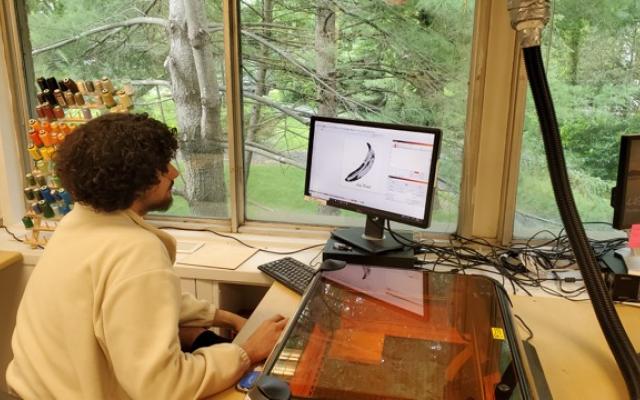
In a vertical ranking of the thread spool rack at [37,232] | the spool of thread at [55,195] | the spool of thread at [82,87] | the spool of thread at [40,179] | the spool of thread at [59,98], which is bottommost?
the thread spool rack at [37,232]

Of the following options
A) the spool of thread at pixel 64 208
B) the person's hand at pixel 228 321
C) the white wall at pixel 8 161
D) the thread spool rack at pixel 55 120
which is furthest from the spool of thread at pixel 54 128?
the person's hand at pixel 228 321

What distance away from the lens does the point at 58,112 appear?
206 cm

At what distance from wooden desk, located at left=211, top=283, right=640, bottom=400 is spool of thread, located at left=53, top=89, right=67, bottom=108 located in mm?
1207

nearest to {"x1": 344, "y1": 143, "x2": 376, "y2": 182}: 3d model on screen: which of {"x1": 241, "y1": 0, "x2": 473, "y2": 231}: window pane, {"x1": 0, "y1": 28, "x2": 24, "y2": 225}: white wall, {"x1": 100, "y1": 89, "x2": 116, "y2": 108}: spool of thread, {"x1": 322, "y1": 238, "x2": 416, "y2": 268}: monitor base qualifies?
{"x1": 322, "y1": 238, "x2": 416, "y2": 268}: monitor base

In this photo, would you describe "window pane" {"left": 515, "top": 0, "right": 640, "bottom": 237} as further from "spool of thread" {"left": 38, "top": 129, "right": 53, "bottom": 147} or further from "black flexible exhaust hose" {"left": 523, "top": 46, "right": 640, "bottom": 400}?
"spool of thread" {"left": 38, "top": 129, "right": 53, "bottom": 147}

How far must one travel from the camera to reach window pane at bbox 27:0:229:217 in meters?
2.20

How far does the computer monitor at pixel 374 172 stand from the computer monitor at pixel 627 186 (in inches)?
23.2

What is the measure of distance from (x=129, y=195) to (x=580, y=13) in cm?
181

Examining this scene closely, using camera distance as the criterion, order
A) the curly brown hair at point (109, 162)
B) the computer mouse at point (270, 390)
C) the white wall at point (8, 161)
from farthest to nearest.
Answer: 1. the white wall at point (8, 161)
2. the curly brown hair at point (109, 162)
3. the computer mouse at point (270, 390)

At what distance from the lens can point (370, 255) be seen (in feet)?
5.65

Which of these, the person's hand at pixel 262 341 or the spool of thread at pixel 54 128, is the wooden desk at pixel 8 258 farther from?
the person's hand at pixel 262 341

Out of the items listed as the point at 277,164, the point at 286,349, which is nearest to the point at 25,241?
the point at 277,164

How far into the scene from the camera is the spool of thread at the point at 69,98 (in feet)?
6.68

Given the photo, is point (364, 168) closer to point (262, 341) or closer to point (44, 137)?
point (262, 341)
